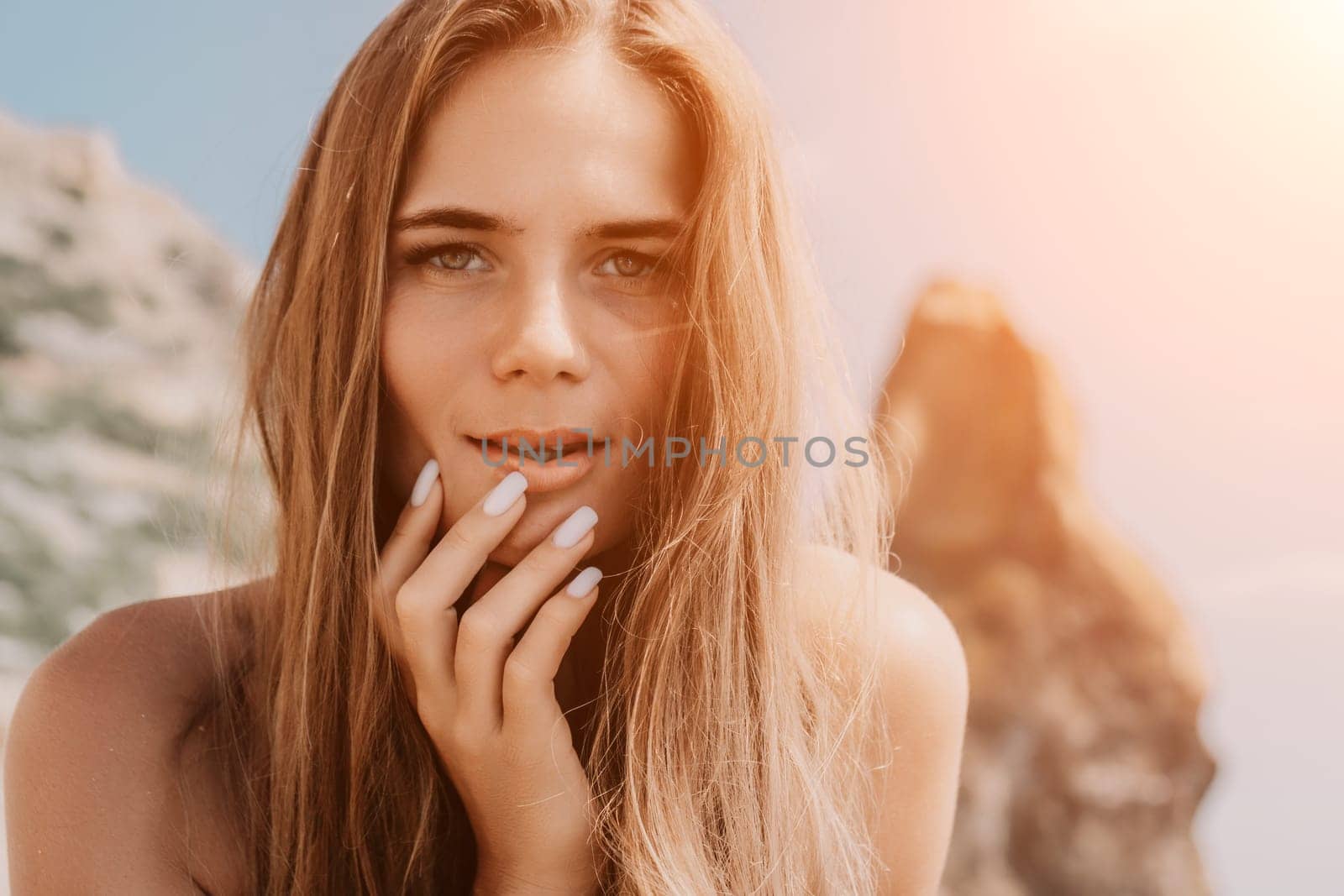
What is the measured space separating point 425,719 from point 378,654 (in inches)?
6.2

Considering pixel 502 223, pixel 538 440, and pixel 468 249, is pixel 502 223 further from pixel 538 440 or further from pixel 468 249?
pixel 538 440

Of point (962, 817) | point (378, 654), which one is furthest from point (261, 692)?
point (962, 817)

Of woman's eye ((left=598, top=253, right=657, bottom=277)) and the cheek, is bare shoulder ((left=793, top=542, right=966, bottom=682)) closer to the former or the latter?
the cheek

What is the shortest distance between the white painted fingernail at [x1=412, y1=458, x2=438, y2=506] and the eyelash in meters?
0.26

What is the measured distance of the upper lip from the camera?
1.25 metres

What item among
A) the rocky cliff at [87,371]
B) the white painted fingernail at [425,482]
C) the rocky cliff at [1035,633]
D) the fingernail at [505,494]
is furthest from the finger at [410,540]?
the rocky cliff at [87,371]

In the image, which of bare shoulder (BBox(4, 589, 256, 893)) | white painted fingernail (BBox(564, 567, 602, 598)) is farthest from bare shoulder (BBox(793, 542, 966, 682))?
bare shoulder (BBox(4, 589, 256, 893))

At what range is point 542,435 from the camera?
125 centimetres

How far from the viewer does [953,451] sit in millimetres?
3869

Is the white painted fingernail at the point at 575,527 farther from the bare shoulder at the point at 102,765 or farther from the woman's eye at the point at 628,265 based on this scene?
the bare shoulder at the point at 102,765

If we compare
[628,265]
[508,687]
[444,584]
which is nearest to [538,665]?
[508,687]

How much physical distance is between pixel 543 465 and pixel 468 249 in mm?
312

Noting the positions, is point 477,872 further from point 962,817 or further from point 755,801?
point 962,817

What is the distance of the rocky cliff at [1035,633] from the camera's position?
350cm
